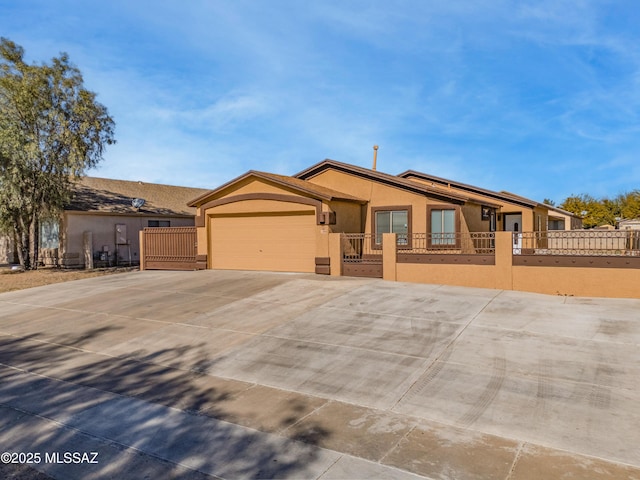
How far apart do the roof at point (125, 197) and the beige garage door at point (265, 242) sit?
9.43 meters

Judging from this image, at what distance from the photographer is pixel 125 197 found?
91.1 ft

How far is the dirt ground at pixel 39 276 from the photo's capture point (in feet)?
56.7

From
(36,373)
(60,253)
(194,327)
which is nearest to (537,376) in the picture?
(194,327)

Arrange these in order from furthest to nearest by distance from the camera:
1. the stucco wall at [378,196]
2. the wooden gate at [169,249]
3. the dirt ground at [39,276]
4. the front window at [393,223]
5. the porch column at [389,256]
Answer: the wooden gate at [169,249] < the dirt ground at [39,276] < the front window at [393,223] < the stucco wall at [378,196] < the porch column at [389,256]

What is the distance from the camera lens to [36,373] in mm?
7465

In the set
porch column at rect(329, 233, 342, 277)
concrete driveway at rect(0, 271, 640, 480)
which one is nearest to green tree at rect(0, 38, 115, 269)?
concrete driveway at rect(0, 271, 640, 480)

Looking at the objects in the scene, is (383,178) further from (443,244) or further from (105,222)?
(105,222)

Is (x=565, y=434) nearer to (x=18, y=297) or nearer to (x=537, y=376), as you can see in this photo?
(x=537, y=376)

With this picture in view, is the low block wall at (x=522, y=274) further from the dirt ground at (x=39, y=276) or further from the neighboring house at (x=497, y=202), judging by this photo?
the dirt ground at (x=39, y=276)

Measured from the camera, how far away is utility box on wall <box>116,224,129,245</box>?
989 inches

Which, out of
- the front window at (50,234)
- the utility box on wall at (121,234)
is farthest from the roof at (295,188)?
the front window at (50,234)

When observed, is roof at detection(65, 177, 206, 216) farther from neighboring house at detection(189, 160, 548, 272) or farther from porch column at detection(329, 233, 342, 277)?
porch column at detection(329, 233, 342, 277)

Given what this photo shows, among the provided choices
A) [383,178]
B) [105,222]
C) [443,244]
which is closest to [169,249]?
[105,222]

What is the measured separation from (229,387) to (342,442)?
237 centimetres
